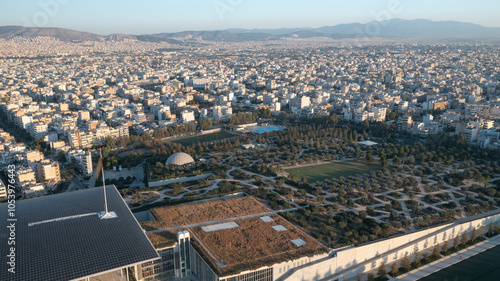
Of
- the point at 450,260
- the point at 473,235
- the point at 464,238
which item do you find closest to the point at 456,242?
A: the point at 464,238

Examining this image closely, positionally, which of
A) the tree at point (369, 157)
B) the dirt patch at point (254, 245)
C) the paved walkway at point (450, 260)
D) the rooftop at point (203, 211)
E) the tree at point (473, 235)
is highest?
the dirt patch at point (254, 245)

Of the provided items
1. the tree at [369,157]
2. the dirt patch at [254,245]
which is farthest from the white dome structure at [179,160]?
the tree at [369,157]

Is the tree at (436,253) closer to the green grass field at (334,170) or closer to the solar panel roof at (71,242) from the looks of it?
the green grass field at (334,170)

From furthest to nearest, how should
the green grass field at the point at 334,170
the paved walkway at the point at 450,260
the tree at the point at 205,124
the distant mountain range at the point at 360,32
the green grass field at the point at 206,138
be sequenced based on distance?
→ the distant mountain range at the point at 360,32
the tree at the point at 205,124
the green grass field at the point at 206,138
the green grass field at the point at 334,170
the paved walkway at the point at 450,260

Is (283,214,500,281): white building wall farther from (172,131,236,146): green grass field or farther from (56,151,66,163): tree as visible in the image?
(56,151,66,163): tree

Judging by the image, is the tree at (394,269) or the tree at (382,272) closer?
the tree at (382,272)

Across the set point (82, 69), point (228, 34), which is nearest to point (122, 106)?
point (82, 69)

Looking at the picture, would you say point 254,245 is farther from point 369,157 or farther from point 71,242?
point 369,157
